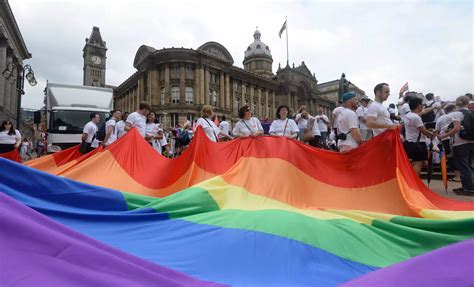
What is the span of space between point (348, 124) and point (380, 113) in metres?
0.57

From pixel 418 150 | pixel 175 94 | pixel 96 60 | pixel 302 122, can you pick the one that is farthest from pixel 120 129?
pixel 96 60

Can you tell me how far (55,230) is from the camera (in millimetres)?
1738

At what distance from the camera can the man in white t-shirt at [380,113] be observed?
5090 mm

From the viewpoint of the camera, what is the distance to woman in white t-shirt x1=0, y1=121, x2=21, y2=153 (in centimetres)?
933

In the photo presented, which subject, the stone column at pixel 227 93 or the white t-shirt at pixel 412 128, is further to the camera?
the stone column at pixel 227 93

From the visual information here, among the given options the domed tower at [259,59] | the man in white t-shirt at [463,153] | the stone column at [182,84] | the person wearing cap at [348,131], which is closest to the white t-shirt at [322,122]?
the man in white t-shirt at [463,153]

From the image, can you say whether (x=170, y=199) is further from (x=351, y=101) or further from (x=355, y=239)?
(x=351, y=101)

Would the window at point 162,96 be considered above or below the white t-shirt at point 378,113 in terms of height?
above

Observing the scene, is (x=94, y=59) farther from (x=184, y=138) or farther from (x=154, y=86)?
(x=184, y=138)

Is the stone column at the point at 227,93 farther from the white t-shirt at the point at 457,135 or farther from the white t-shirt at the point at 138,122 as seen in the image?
the white t-shirt at the point at 457,135

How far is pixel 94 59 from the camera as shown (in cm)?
10244

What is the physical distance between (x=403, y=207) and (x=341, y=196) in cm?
81

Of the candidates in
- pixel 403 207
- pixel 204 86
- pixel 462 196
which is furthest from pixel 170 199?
pixel 204 86

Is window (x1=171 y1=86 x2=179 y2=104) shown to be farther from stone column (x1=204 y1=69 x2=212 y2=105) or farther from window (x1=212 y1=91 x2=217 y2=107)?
window (x1=212 y1=91 x2=217 y2=107)
